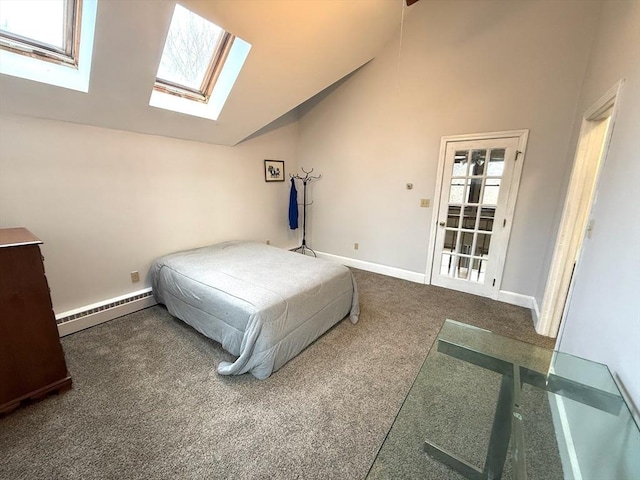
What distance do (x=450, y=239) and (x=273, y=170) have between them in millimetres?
2746

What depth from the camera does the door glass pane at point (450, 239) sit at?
335cm

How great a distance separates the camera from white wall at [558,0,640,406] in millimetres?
1128

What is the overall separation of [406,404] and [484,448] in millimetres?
545

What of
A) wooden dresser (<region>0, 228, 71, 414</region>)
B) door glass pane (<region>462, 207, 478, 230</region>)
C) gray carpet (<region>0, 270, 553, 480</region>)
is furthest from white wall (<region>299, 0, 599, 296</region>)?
wooden dresser (<region>0, 228, 71, 414</region>)

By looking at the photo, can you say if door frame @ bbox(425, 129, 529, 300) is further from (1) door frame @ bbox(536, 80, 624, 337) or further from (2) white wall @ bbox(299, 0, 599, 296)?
(1) door frame @ bbox(536, 80, 624, 337)

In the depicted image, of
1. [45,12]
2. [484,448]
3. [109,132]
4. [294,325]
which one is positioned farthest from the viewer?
[109,132]

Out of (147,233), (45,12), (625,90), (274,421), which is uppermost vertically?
(45,12)

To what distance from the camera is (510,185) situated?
9.59 ft

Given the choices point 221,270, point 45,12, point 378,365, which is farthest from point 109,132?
point 378,365

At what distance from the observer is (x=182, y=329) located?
248 cm

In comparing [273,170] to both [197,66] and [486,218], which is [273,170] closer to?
[197,66]

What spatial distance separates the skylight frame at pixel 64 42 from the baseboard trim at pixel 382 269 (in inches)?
144

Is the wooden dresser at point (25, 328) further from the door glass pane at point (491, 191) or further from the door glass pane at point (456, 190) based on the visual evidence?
the door glass pane at point (491, 191)

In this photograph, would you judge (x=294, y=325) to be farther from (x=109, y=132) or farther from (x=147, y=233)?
(x=109, y=132)
